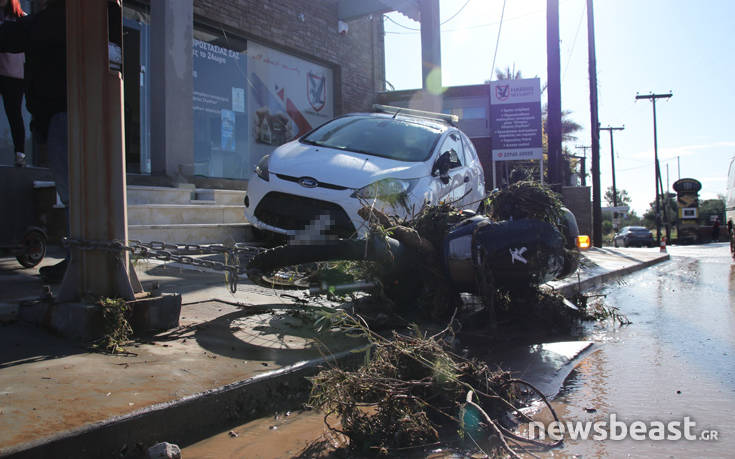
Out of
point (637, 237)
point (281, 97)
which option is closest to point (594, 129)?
point (281, 97)

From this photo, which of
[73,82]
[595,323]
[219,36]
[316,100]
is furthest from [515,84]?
[73,82]

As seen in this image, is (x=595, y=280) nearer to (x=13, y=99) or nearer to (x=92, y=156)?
(x=92, y=156)

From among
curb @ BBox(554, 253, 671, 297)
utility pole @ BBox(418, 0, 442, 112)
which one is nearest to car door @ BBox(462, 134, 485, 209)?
curb @ BBox(554, 253, 671, 297)

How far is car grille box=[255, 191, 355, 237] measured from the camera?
517cm

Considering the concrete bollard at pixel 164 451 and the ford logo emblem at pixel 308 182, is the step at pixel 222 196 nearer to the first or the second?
the ford logo emblem at pixel 308 182

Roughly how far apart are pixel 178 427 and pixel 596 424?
1.97 meters

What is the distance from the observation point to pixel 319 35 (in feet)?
50.2

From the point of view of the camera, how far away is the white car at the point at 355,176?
17.1 feet

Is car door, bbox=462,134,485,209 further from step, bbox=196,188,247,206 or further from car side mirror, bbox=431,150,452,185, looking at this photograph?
step, bbox=196,188,247,206

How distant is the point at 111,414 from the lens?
2.18 metres

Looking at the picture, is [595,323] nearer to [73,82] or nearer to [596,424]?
[596,424]

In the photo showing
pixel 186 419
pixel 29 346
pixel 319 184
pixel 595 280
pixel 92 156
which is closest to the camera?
pixel 186 419

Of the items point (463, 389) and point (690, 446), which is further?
point (463, 389)

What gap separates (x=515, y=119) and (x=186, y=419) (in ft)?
63.5
